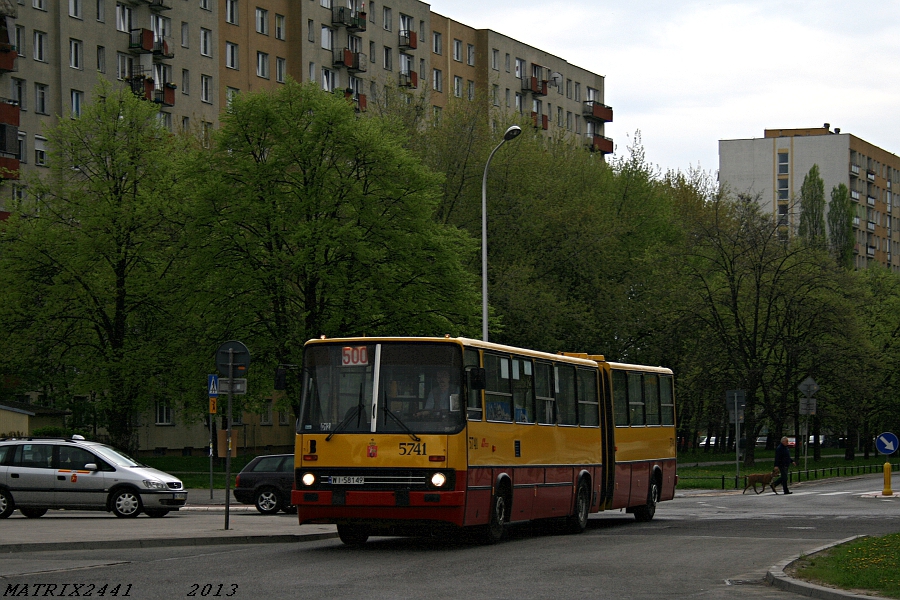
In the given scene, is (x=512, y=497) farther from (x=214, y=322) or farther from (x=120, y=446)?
(x=120, y=446)

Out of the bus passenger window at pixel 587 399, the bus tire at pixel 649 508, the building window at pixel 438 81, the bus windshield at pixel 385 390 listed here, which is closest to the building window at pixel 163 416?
the building window at pixel 438 81

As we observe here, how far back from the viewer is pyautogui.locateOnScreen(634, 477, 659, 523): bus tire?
91.5 ft

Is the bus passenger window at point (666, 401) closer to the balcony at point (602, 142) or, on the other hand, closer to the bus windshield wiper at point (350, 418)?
the bus windshield wiper at point (350, 418)

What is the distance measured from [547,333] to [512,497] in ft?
106

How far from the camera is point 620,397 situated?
86.0 ft

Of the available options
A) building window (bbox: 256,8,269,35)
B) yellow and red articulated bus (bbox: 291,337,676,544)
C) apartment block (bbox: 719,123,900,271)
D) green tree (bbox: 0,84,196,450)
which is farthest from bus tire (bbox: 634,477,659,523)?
apartment block (bbox: 719,123,900,271)

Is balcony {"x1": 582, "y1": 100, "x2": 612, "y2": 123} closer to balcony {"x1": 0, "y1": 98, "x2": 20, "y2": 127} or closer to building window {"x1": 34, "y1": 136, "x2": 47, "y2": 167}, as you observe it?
building window {"x1": 34, "y1": 136, "x2": 47, "y2": 167}

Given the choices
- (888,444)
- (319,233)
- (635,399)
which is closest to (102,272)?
(319,233)

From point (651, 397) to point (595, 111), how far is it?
92543 mm

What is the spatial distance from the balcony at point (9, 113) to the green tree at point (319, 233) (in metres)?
19.9

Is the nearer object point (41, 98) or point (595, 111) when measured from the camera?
point (41, 98)

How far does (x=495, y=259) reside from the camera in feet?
181

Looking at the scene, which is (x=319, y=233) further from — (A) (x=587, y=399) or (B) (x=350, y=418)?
(B) (x=350, y=418)

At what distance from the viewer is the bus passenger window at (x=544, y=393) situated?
2202 centimetres
